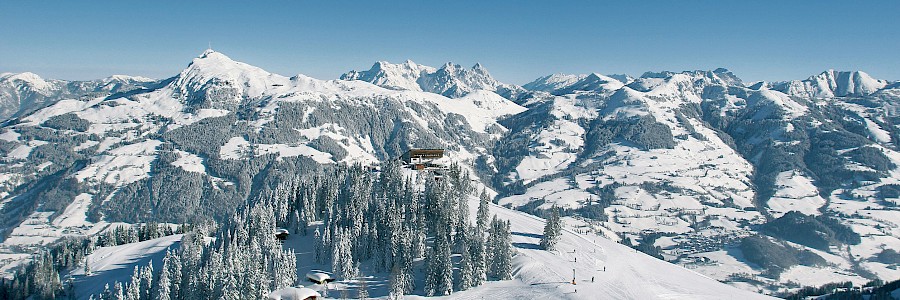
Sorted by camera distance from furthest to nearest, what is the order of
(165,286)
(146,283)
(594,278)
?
(146,283) < (165,286) < (594,278)

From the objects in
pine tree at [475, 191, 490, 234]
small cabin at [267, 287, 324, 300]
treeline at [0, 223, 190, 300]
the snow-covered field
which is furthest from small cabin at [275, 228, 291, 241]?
treeline at [0, 223, 190, 300]

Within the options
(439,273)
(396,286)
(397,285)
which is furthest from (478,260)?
(396,286)

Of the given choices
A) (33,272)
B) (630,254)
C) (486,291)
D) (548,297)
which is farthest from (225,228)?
(630,254)

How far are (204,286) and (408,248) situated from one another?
40970mm

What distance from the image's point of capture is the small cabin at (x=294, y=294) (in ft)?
336

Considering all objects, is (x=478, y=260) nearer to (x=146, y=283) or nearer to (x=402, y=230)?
(x=402, y=230)

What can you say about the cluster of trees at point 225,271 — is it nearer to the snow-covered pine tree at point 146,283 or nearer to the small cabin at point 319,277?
the snow-covered pine tree at point 146,283

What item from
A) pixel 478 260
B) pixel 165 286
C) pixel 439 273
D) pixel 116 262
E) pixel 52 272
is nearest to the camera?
pixel 439 273

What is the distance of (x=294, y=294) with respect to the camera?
4050 inches

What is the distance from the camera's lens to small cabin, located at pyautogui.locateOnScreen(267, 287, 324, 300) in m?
103

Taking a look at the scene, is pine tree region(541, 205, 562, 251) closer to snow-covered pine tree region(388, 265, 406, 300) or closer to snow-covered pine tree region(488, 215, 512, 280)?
snow-covered pine tree region(488, 215, 512, 280)

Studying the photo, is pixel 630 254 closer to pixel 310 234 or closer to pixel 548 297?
pixel 548 297

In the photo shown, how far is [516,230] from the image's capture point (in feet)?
502

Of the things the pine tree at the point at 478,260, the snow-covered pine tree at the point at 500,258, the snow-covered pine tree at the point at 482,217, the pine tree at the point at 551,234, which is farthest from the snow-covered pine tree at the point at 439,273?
the pine tree at the point at 551,234
